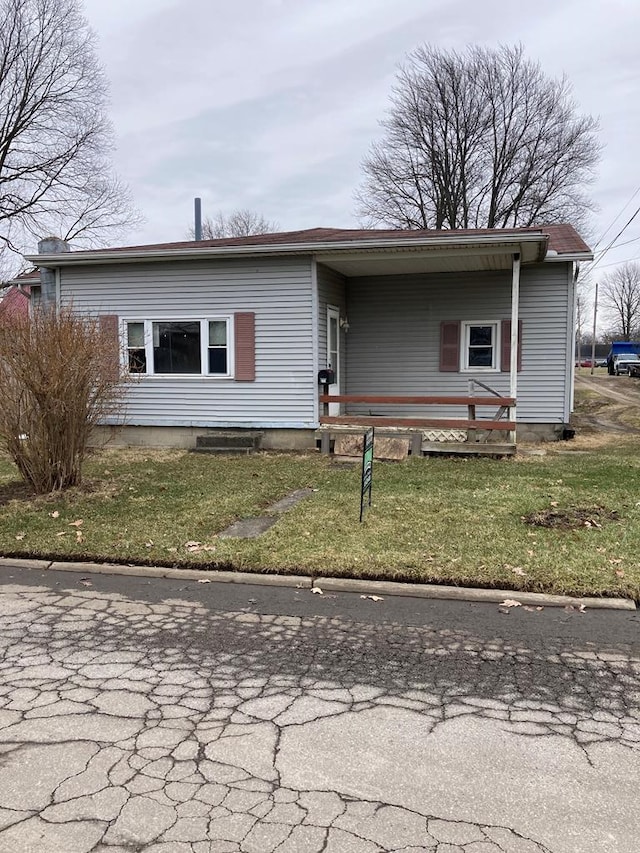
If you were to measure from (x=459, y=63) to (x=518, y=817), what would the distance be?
111ft

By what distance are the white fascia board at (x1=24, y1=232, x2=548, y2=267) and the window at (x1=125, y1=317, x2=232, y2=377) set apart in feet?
3.91

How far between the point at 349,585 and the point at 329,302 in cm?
831

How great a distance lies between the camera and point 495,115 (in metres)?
29.9

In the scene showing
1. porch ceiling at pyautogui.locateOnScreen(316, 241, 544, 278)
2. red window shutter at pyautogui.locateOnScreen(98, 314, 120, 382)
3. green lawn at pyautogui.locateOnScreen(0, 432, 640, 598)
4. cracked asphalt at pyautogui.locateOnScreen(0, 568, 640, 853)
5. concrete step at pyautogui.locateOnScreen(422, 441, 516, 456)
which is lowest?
cracked asphalt at pyautogui.locateOnScreen(0, 568, 640, 853)

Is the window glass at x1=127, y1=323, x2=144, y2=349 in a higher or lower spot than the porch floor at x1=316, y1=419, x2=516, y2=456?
higher

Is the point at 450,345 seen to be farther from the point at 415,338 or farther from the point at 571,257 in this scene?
the point at 571,257

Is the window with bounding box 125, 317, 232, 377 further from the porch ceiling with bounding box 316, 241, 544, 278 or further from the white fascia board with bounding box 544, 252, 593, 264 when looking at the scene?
the white fascia board with bounding box 544, 252, 593, 264

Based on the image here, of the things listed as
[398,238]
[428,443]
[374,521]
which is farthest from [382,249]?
[374,521]

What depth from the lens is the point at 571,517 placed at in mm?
6320

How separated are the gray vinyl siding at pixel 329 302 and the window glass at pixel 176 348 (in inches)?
89.6

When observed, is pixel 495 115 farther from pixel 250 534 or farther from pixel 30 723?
pixel 30 723

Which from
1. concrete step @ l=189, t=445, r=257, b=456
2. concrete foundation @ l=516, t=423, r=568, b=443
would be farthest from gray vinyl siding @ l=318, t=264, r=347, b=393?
concrete foundation @ l=516, t=423, r=568, b=443

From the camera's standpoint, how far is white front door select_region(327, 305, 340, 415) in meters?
12.3

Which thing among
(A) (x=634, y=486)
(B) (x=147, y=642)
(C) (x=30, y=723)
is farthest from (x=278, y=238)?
(C) (x=30, y=723)
